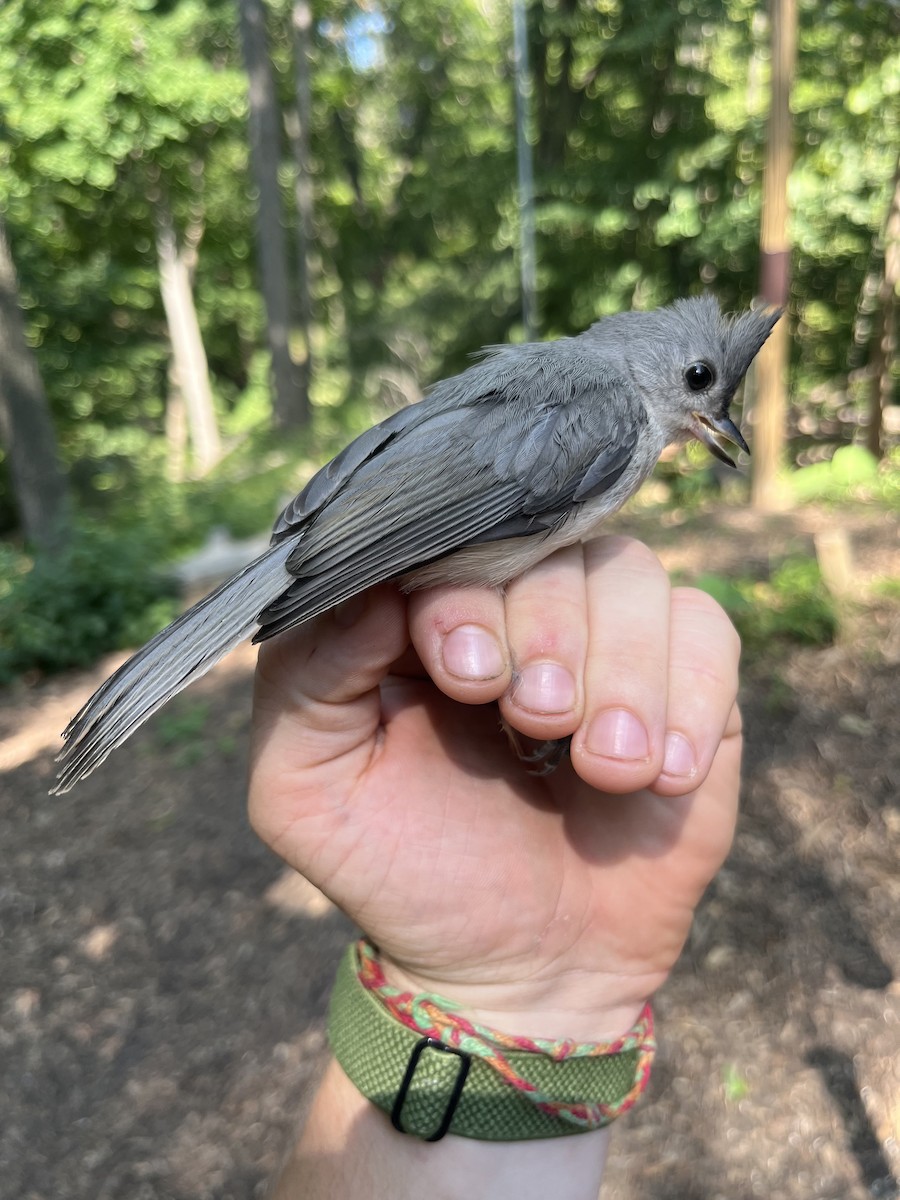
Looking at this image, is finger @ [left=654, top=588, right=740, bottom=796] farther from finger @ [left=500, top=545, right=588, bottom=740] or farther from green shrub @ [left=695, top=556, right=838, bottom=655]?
green shrub @ [left=695, top=556, right=838, bottom=655]

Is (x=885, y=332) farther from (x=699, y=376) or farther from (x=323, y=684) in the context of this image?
(x=323, y=684)

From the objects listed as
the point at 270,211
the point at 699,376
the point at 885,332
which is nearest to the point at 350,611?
the point at 699,376

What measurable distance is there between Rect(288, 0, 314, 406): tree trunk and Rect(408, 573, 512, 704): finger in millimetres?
17123

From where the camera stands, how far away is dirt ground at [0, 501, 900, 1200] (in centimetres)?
258

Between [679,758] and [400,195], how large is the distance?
25770 millimetres

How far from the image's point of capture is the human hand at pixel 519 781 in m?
1.61

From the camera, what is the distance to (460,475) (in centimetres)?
174

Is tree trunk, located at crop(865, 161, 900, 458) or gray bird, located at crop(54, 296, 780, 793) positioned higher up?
gray bird, located at crop(54, 296, 780, 793)

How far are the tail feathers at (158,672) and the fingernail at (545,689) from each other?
54 centimetres

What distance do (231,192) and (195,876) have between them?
20115 millimetres

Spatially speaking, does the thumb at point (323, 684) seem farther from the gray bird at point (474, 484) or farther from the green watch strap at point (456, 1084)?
the green watch strap at point (456, 1084)

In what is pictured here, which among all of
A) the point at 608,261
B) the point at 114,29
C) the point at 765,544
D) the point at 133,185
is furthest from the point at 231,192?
the point at 765,544

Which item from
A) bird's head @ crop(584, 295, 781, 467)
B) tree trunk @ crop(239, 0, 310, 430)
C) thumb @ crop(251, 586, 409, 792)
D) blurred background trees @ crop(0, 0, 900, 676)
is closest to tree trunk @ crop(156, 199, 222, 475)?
blurred background trees @ crop(0, 0, 900, 676)

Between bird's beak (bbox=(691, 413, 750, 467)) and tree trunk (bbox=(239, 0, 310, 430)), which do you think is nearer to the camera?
bird's beak (bbox=(691, 413, 750, 467))
